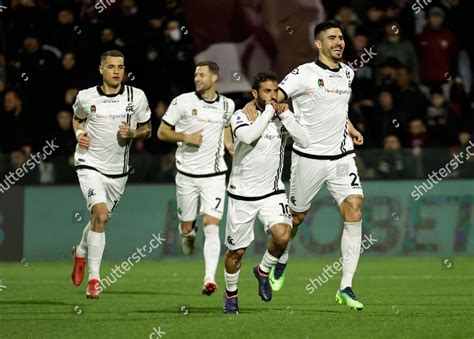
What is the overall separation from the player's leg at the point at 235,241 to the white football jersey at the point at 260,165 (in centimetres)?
12

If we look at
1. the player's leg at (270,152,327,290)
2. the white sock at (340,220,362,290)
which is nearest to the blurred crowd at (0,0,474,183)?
the player's leg at (270,152,327,290)

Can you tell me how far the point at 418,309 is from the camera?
1332cm

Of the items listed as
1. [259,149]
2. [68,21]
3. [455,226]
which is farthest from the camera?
[68,21]

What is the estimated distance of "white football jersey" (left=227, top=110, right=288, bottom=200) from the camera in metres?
13.0

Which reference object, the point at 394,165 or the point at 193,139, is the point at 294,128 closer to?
the point at 193,139

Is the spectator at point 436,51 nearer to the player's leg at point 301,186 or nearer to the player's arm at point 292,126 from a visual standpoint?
the player's leg at point 301,186

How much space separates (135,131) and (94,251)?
148cm

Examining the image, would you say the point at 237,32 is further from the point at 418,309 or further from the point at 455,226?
the point at 418,309

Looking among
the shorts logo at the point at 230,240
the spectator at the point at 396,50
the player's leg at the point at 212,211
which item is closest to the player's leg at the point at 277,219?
the shorts logo at the point at 230,240

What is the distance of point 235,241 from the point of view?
1293 cm

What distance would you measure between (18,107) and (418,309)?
10.5 m

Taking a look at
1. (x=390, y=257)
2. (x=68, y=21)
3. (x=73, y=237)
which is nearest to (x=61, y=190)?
(x=73, y=237)

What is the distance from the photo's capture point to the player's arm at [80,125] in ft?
49.0

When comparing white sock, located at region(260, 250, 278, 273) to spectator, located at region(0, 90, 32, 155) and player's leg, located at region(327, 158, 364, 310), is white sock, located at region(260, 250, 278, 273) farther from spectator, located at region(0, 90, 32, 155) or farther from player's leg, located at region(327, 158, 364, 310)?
spectator, located at region(0, 90, 32, 155)
